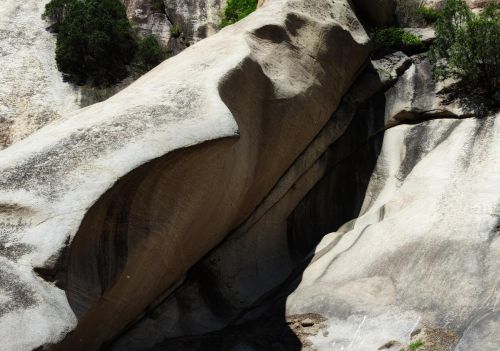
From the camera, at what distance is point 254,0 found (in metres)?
19.5

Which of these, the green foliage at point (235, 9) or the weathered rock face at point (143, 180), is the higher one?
the green foliage at point (235, 9)

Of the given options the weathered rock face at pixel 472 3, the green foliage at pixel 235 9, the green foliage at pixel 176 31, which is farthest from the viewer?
the green foliage at pixel 176 31

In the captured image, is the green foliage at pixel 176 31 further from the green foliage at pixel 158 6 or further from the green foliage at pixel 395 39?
the green foliage at pixel 395 39

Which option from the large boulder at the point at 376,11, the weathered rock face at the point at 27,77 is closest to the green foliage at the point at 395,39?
the large boulder at the point at 376,11

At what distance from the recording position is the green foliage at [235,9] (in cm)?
1952

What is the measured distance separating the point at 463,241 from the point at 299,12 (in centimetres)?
535

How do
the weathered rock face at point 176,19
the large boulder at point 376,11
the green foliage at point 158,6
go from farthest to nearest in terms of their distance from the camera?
the green foliage at point 158,6 < the weathered rock face at point 176,19 < the large boulder at point 376,11

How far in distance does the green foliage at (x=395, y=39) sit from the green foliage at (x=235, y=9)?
6.18 m

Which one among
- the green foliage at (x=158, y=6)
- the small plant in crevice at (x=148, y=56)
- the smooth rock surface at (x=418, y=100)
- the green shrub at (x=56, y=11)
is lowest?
the small plant in crevice at (x=148, y=56)

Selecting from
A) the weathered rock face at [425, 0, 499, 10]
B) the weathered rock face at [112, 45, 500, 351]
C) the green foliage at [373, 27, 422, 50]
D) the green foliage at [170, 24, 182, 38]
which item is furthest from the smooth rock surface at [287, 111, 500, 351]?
the green foliage at [170, 24, 182, 38]

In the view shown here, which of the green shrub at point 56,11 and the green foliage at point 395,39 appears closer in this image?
the green foliage at point 395,39

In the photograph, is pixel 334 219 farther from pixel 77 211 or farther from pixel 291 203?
pixel 77 211

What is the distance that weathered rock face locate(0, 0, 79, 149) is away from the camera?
18.4 meters

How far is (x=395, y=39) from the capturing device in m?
13.9
